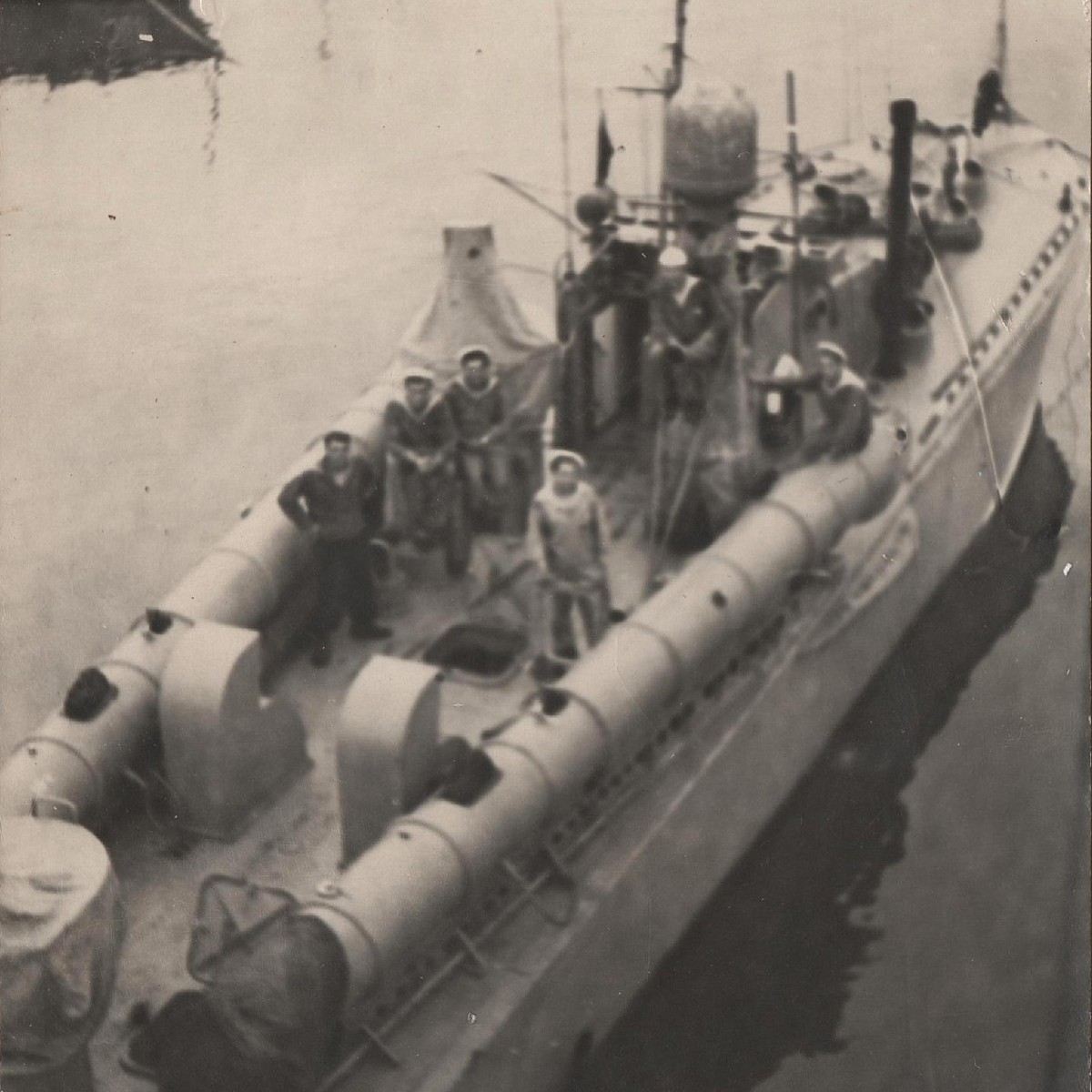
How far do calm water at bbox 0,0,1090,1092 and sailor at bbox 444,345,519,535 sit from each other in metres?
1.63

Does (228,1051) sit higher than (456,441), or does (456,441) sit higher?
(456,441)

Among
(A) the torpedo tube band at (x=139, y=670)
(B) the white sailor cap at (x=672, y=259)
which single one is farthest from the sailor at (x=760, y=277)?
(A) the torpedo tube band at (x=139, y=670)

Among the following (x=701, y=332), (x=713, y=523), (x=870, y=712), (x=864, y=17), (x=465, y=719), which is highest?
(x=864, y=17)

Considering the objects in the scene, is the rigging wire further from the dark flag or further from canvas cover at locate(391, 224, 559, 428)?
canvas cover at locate(391, 224, 559, 428)

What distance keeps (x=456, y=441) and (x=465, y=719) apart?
1.72 meters

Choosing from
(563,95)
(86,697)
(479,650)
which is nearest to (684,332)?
(563,95)

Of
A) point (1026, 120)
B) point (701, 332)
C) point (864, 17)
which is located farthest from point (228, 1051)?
point (864, 17)

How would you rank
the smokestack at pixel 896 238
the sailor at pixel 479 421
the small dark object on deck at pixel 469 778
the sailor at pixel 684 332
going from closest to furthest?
the small dark object on deck at pixel 469 778 → the sailor at pixel 684 332 → the sailor at pixel 479 421 → the smokestack at pixel 896 238

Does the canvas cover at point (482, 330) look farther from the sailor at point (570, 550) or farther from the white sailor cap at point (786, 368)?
the sailor at point (570, 550)

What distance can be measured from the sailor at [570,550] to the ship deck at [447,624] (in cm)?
23

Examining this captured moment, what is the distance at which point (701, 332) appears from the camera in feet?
30.9

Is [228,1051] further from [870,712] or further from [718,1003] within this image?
[870,712]

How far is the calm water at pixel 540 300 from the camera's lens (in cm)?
894

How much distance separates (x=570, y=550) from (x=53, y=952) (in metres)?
3.63
